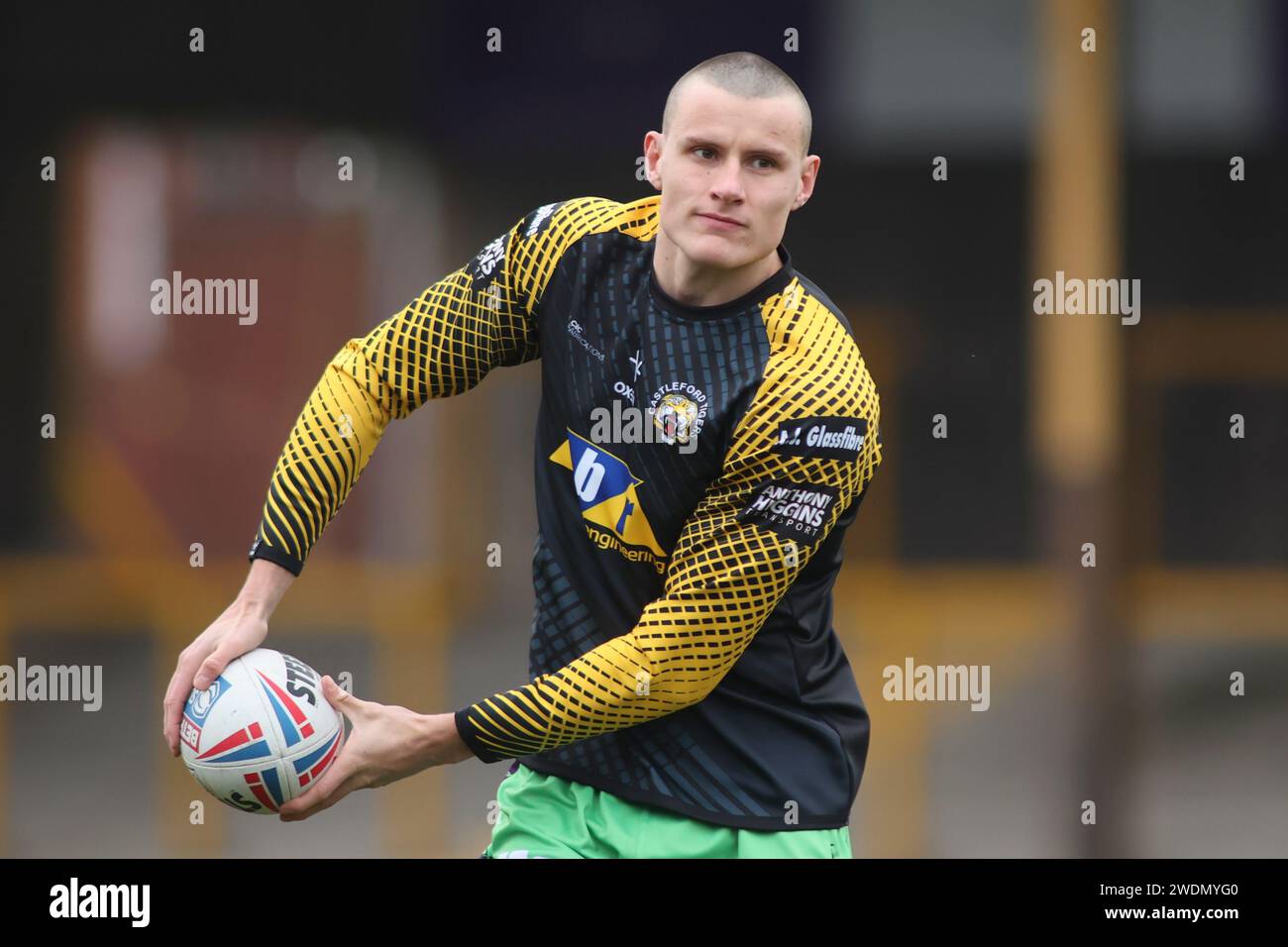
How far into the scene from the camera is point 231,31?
408 inches

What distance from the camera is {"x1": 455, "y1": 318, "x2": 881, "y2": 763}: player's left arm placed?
3.79 m

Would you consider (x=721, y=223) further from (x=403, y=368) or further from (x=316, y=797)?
(x=316, y=797)

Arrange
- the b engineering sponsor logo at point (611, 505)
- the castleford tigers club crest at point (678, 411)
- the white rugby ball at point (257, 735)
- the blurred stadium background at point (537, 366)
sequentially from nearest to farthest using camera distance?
the white rugby ball at point (257, 735) → the castleford tigers club crest at point (678, 411) → the b engineering sponsor logo at point (611, 505) → the blurred stadium background at point (537, 366)

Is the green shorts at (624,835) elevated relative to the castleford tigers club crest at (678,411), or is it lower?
lower

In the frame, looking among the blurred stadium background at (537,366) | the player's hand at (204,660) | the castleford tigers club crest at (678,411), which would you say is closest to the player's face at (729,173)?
the castleford tigers club crest at (678,411)

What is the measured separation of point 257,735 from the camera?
376 centimetres

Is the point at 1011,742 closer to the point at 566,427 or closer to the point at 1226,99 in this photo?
the point at 1226,99

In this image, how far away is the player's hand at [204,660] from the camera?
3.79m

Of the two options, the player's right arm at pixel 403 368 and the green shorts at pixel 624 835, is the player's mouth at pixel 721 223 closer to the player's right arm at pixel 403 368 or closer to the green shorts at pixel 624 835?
the player's right arm at pixel 403 368

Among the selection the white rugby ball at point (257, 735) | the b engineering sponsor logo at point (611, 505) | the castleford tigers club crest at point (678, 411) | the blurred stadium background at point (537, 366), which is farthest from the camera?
the blurred stadium background at point (537, 366)

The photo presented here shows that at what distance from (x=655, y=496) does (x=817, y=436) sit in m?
0.39

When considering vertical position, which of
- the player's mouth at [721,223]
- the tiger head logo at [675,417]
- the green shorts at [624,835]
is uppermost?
the player's mouth at [721,223]

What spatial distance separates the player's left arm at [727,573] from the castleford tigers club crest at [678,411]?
0.32 ft

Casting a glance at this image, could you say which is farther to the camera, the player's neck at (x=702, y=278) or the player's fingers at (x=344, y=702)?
the player's neck at (x=702, y=278)
